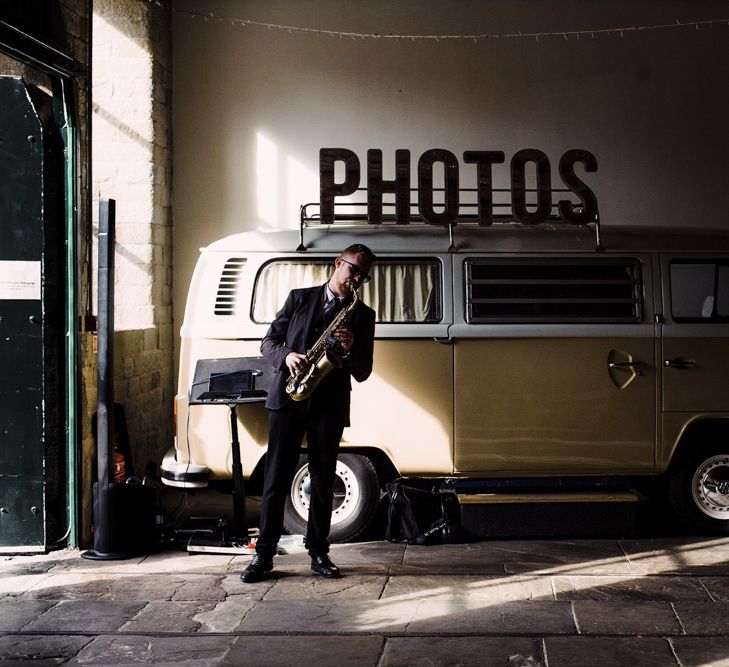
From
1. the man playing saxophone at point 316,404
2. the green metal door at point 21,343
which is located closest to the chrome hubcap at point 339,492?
the man playing saxophone at point 316,404

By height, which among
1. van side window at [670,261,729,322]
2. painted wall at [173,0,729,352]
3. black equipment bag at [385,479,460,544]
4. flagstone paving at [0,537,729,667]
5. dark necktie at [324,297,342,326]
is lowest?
flagstone paving at [0,537,729,667]

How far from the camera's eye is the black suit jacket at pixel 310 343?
21.2 feet

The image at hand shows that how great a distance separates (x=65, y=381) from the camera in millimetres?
7340

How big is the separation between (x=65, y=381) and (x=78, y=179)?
146 centimetres

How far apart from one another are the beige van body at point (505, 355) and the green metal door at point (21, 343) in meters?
0.97

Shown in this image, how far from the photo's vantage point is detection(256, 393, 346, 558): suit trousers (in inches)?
255

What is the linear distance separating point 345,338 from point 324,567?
150 centimetres

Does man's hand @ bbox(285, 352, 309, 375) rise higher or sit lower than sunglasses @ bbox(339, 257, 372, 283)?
lower

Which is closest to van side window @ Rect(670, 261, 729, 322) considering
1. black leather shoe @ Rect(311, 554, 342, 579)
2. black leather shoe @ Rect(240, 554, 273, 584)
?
black leather shoe @ Rect(311, 554, 342, 579)

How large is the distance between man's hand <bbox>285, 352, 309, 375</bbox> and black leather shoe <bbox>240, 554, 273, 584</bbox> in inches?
49.0

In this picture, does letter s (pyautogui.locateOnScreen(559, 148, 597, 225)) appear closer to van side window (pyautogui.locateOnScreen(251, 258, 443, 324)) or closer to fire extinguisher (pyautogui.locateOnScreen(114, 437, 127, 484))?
van side window (pyautogui.locateOnScreen(251, 258, 443, 324))

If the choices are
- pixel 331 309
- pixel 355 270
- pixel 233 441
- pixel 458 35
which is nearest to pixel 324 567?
pixel 233 441

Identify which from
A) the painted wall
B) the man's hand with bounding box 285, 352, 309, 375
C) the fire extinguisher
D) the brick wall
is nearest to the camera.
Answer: the man's hand with bounding box 285, 352, 309, 375

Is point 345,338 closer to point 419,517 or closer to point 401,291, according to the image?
point 401,291
